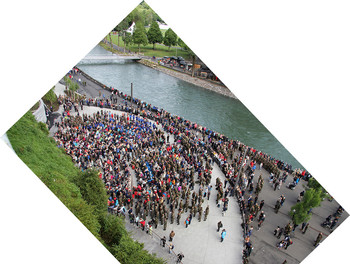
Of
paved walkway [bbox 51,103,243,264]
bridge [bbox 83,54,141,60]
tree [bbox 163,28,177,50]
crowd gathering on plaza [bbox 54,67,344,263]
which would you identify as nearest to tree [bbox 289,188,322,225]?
crowd gathering on plaza [bbox 54,67,344,263]

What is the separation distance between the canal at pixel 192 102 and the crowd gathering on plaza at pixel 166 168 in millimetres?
7393

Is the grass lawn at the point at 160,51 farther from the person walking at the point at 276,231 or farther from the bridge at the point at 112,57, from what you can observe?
the person walking at the point at 276,231

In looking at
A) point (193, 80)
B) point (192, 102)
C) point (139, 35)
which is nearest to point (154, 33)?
point (139, 35)

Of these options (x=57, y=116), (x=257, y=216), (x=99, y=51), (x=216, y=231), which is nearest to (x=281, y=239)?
(x=257, y=216)

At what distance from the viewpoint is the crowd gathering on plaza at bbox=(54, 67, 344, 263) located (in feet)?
45.0

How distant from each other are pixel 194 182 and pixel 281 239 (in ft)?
19.9

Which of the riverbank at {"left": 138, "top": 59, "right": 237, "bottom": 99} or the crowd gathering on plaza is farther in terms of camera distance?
the riverbank at {"left": 138, "top": 59, "right": 237, "bottom": 99}

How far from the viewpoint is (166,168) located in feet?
55.8

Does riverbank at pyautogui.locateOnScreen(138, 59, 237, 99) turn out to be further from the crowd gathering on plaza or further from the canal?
the crowd gathering on plaza

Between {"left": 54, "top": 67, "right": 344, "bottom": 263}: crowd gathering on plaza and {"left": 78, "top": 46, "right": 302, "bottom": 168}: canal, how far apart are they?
7393 millimetres

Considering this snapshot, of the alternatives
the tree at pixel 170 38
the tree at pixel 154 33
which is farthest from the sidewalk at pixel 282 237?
the tree at pixel 154 33

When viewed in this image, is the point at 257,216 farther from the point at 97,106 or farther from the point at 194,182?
the point at 97,106

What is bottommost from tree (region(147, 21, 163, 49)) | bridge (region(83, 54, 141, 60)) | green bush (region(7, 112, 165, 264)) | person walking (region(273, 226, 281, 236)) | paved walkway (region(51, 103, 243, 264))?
green bush (region(7, 112, 165, 264))

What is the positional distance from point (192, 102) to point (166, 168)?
A: 2324cm
